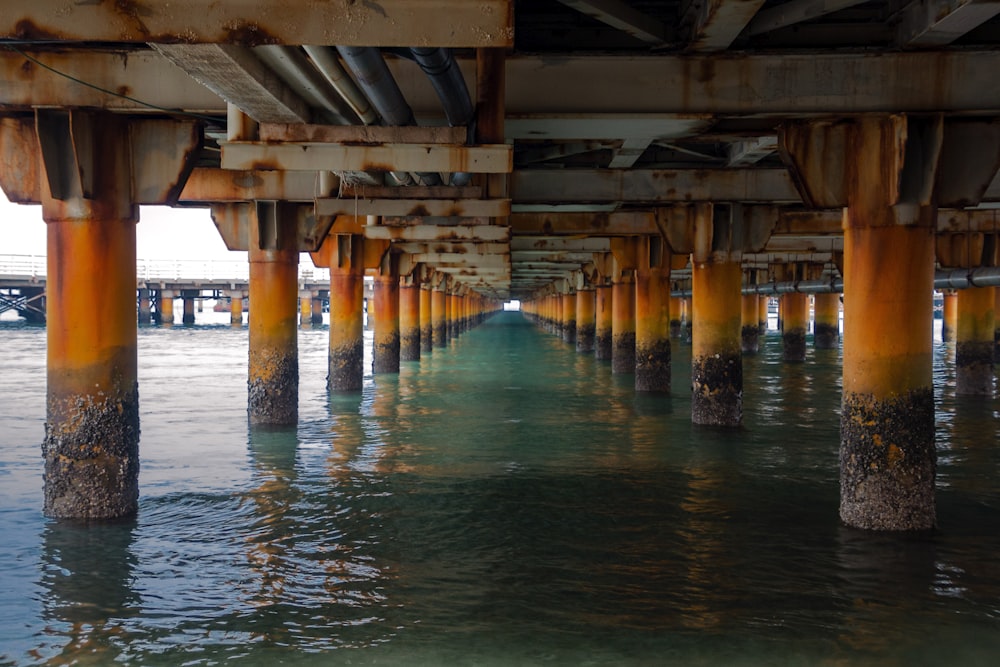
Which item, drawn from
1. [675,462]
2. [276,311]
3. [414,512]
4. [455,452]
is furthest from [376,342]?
[414,512]

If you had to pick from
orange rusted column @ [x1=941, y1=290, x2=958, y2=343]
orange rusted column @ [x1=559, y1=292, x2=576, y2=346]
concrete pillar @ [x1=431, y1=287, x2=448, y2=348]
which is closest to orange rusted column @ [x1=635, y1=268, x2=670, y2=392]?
concrete pillar @ [x1=431, y1=287, x2=448, y2=348]

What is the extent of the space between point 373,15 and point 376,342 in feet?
70.2

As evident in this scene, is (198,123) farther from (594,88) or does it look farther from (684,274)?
(684,274)

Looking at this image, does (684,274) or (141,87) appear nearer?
(141,87)

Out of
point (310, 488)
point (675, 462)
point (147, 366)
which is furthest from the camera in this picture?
point (147, 366)

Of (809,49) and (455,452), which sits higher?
(809,49)

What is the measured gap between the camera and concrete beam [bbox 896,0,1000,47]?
6.54m

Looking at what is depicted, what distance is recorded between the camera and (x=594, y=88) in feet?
25.8

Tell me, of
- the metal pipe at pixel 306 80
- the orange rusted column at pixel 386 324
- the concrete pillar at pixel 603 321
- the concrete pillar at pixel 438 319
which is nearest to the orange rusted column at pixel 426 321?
the concrete pillar at pixel 438 319

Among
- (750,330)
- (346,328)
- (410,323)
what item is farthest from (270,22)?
(750,330)

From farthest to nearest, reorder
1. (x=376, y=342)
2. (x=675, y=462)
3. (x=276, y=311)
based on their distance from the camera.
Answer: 1. (x=376, y=342)
2. (x=276, y=311)
3. (x=675, y=462)

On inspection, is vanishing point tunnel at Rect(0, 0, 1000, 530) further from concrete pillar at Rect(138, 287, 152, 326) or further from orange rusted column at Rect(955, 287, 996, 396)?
concrete pillar at Rect(138, 287, 152, 326)

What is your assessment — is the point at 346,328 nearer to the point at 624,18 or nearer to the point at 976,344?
the point at 976,344

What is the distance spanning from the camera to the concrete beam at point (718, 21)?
6582 mm
